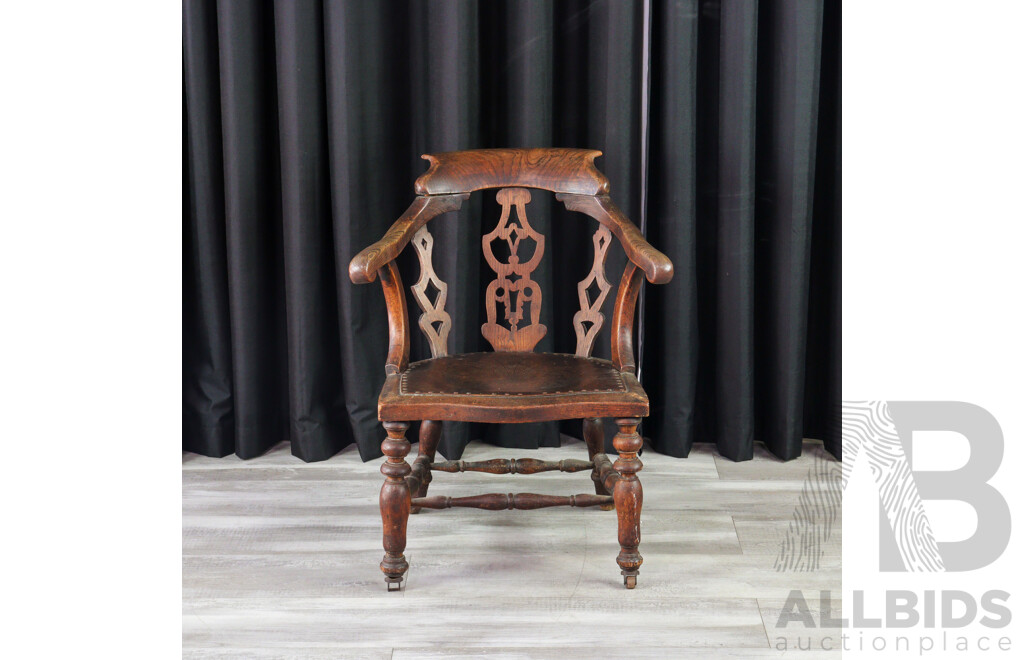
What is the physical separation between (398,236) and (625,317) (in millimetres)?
531

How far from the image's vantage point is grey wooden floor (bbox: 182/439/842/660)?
5.17 feet

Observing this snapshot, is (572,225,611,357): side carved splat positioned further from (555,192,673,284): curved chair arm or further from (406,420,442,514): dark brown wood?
(406,420,442,514): dark brown wood

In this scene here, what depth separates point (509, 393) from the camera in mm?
1700

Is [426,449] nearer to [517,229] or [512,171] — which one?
[517,229]

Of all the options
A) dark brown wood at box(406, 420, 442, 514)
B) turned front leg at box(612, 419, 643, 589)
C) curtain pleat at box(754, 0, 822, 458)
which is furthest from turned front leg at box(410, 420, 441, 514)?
curtain pleat at box(754, 0, 822, 458)

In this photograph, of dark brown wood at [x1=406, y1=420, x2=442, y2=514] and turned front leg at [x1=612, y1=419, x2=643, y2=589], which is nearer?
turned front leg at [x1=612, y1=419, x2=643, y2=589]

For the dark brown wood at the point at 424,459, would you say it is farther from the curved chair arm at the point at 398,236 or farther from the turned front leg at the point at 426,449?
the curved chair arm at the point at 398,236

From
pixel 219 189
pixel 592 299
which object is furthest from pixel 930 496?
pixel 219 189

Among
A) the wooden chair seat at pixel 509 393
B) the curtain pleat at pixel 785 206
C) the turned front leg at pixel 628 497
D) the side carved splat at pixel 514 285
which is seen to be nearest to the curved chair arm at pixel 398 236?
the side carved splat at pixel 514 285

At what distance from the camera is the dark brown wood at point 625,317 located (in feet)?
6.25

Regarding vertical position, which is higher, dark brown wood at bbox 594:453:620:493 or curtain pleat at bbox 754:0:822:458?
curtain pleat at bbox 754:0:822:458

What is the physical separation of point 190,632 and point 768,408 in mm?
1574

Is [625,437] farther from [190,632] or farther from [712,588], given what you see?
[190,632]

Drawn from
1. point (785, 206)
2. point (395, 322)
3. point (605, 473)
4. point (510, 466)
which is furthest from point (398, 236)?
point (785, 206)
